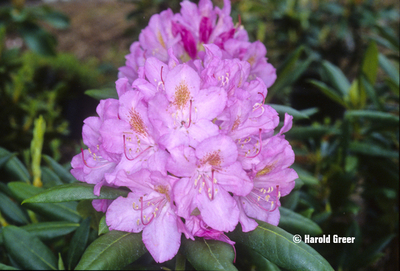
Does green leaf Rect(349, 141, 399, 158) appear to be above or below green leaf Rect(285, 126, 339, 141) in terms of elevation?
below

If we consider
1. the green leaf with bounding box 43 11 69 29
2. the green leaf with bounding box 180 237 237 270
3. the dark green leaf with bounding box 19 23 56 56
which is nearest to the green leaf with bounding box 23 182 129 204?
the green leaf with bounding box 180 237 237 270

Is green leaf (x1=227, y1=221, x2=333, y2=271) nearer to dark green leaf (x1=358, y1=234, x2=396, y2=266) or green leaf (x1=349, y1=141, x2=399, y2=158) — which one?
dark green leaf (x1=358, y1=234, x2=396, y2=266)

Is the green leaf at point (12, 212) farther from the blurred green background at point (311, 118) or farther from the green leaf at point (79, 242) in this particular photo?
the green leaf at point (79, 242)

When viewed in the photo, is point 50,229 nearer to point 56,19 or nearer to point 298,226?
point 298,226

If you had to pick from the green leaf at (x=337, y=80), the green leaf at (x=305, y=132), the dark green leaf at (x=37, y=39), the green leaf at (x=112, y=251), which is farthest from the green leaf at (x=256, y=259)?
the dark green leaf at (x=37, y=39)

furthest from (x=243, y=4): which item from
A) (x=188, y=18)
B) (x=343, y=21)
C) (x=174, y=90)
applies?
(x=174, y=90)

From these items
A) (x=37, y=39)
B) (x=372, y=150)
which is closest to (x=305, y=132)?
(x=372, y=150)

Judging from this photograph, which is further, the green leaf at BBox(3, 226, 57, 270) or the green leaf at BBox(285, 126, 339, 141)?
the green leaf at BBox(285, 126, 339, 141)
